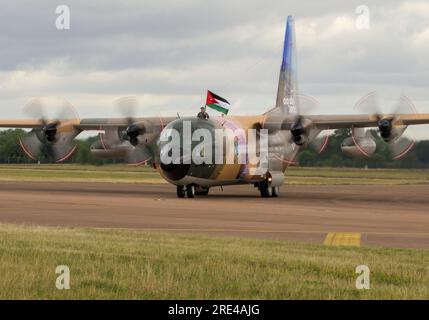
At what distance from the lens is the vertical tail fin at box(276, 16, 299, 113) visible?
49.2m

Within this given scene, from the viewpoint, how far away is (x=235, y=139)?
40.6 metres

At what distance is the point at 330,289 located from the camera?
12750 millimetres

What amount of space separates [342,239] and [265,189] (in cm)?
2248

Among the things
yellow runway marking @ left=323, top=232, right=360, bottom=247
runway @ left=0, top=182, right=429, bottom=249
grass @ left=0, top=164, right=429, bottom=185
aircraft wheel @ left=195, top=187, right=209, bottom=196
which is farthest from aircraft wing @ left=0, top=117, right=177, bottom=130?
yellow runway marking @ left=323, top=232, right=360, bottom=247

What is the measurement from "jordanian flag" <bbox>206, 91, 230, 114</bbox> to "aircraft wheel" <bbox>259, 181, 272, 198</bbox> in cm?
410

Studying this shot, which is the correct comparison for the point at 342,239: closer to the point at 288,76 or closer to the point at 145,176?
the point at 288,76

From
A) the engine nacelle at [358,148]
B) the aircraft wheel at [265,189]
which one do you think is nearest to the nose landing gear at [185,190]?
the aircraft wheel at [265,189]

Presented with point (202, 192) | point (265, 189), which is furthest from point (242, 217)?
point (202, 192)

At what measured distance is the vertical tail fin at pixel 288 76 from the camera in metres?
49.2

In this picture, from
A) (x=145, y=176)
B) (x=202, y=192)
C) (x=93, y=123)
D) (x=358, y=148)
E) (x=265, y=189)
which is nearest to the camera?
(x=358, y=148)
